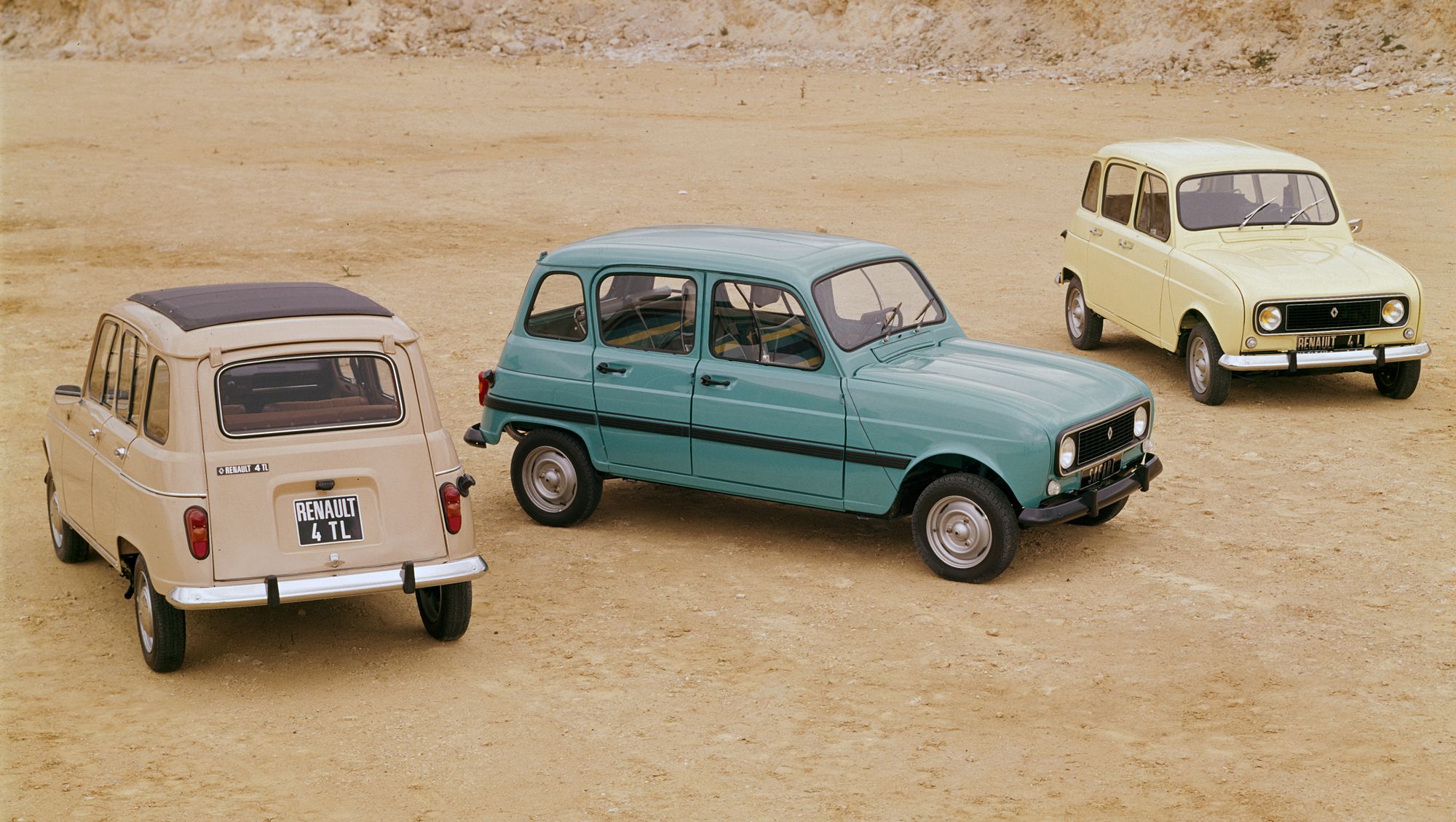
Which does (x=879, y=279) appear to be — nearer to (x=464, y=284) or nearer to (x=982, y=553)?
(x=982, y=553)

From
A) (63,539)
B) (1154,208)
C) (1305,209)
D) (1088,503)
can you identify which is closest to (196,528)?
(63,539)

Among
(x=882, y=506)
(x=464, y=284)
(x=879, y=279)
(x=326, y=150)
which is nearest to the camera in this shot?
(x=882, y=506)

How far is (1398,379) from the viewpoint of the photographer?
11820mm

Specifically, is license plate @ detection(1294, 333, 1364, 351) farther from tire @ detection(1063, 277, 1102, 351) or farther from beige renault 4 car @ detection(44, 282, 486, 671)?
beige renault 4 car @ detection(44, 282, 486, 671)

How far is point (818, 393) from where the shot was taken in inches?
329

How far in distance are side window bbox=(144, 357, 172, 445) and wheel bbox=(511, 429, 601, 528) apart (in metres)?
2.81

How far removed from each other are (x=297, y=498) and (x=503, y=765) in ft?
5.45

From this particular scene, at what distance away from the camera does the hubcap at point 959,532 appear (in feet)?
26.2

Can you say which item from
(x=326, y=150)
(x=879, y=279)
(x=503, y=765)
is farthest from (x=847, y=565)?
(x=326, y=150)

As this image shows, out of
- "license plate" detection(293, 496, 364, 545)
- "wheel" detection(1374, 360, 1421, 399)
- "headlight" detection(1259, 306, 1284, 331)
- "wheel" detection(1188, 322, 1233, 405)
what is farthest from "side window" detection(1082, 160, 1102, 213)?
"license plate" detection(293, 496, 364, 545)

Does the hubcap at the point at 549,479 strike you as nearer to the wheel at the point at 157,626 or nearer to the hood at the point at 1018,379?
the hood at the point at 1018,379

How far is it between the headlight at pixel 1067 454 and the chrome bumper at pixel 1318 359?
394 centimetres

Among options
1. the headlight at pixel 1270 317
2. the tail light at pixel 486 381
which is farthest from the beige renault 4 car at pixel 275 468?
the headlight at pixel 1270 317

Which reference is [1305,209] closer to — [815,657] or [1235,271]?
[1235,271]
